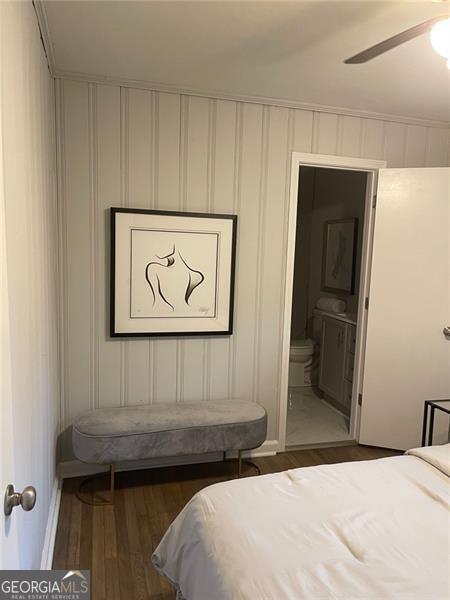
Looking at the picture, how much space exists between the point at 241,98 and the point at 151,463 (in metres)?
2.57

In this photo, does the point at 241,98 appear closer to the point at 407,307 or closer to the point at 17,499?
the point at 407,307

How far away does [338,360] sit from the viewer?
13.7ft

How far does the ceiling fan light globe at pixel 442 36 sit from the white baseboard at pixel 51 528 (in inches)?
104

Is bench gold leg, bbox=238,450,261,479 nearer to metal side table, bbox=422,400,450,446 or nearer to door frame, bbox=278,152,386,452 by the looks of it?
door frame, bbox=278,152,386,452

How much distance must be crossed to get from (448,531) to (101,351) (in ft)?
7.01

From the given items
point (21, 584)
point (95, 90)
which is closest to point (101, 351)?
point (95, 90)

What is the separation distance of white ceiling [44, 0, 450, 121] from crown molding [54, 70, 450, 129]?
4 cm

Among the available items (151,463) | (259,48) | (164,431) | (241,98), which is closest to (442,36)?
(259,48)

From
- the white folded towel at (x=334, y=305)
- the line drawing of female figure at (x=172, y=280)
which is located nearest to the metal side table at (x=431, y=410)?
the white folded towel at (x=334, y=305)

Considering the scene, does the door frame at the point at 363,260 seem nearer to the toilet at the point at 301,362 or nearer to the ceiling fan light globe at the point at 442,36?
the toilet at the point at 301,362

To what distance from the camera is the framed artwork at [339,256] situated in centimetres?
434

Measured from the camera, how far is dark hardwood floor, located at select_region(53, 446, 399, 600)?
1.96 meters

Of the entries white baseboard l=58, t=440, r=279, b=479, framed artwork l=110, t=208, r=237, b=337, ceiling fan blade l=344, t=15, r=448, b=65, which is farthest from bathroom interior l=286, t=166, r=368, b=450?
ceiling fan blade l=344, t=15, r=448, b=65

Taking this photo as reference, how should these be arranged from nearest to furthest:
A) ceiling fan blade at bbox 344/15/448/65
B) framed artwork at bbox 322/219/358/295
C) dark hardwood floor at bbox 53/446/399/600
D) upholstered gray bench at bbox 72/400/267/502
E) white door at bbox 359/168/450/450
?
ceiling fan blade at bbox 344/15/448/65
dark hardwood floor at bbox 53/446/399/600
upholstered gray bench at bbox 72/400/267/502
white door at bbox 359/168/450/450
framed artwork at bbox 322/219/358/295
